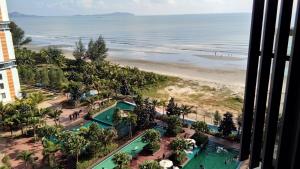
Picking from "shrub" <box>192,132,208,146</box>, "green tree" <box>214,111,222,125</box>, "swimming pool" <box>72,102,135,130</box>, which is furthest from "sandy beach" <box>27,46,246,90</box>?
"shrub" <box>192,132,208,146</box>

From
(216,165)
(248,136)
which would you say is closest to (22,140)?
(216,165)

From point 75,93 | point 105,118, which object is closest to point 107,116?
point 105,118

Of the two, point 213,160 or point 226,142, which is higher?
point 226,142

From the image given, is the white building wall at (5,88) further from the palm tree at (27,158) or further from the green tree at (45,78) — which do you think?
the palm tree at (27,158)

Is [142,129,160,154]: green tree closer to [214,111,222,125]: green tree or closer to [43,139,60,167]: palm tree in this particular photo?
[43,139,60,167]: palm tree

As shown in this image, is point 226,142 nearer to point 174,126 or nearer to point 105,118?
point 174,126
